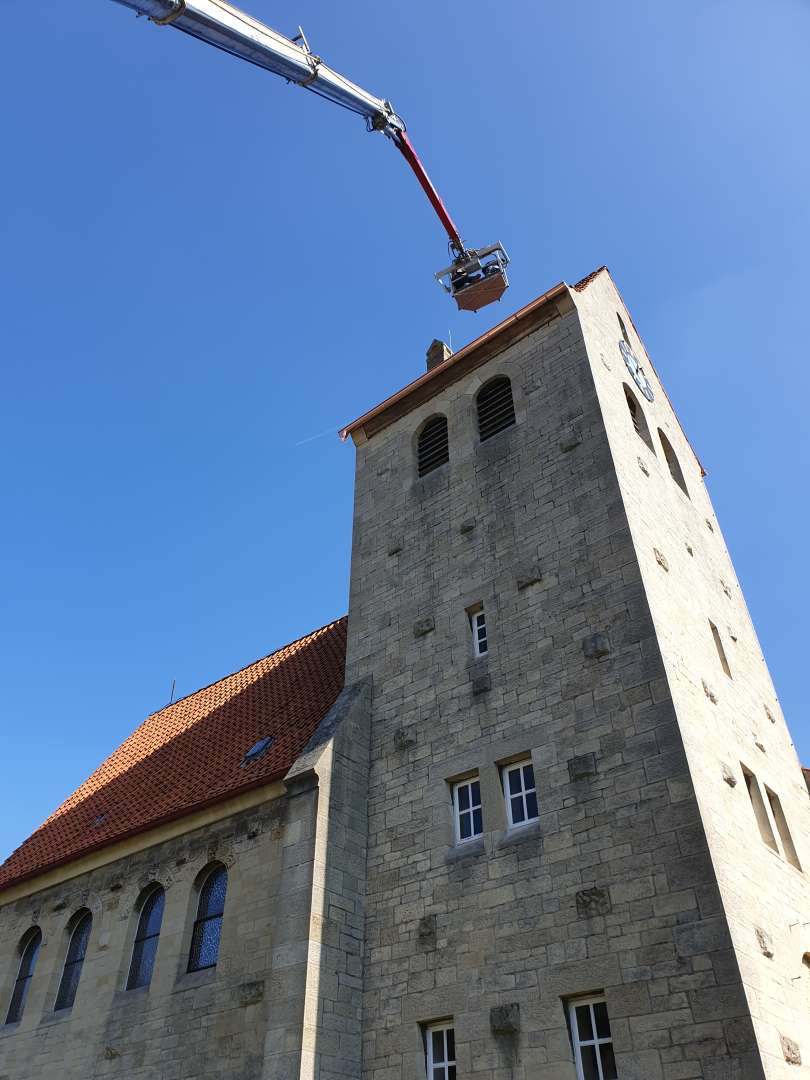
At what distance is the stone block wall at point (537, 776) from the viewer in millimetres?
9938

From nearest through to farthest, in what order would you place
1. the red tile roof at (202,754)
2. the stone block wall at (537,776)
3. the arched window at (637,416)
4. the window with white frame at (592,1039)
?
the window with white frame at (592,1039)
the stone block wall at (537,776)
the red tile roof at (202,754)
the arched window at (637,416)

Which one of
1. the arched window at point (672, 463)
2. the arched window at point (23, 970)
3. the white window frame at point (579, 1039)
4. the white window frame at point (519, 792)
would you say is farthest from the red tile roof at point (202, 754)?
the arched window at point (672, 463)

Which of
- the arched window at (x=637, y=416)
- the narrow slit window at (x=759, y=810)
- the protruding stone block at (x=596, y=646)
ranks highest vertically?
the arched window at (x=637, y=416)

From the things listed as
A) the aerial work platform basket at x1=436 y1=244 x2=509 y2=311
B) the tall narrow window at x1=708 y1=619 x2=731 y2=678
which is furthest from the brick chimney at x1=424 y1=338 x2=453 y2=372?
the tall narrow window at x1=708 y1=619 x2=731 y2=678

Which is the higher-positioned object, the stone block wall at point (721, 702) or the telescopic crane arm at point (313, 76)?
the telescopic crane arm at point (313, 76)

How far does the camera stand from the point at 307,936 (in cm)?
1202

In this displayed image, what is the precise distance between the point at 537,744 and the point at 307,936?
4.14 meters

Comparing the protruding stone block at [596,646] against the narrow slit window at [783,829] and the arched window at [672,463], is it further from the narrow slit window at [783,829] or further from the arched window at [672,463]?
the arched window at [672,463]

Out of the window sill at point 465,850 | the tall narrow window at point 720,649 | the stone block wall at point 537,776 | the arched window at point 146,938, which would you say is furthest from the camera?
the tall narrow window at point 720,649

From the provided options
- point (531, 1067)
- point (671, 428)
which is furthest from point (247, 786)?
point (671, 428)

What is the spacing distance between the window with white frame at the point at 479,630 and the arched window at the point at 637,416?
5.33m

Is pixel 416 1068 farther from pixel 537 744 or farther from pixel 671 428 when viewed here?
pixel 671 428

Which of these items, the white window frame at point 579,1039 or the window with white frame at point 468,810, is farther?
the window with white frame at point 468,810

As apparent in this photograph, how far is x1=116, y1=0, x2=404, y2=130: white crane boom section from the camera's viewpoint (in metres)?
16.5
